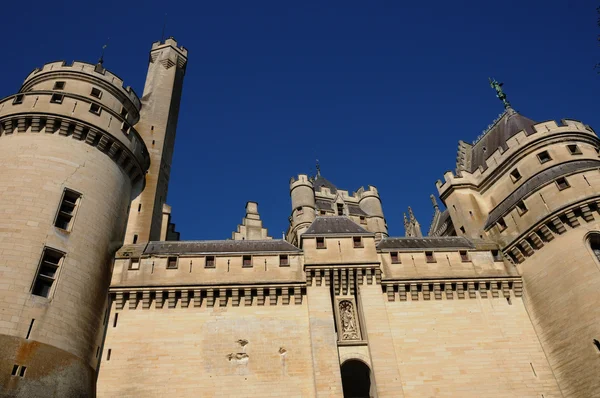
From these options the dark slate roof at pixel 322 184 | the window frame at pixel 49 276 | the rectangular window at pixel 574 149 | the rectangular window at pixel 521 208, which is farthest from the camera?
the dark slate roof at pixel 322 184

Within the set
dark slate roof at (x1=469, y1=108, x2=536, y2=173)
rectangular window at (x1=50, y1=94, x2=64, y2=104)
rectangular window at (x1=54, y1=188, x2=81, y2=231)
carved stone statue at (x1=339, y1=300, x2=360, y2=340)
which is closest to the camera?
rectangular window at (x1=54, y1=188, x2=81, y2=231)

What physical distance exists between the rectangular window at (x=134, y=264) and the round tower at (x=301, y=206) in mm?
14310

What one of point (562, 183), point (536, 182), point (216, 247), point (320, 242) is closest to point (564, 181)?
point (562, 183)

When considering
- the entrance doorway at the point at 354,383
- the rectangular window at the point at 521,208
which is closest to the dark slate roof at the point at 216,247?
the entrance doorway at the point at 354,383

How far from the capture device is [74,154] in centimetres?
1806

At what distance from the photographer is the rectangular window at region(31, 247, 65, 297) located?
14648 mm

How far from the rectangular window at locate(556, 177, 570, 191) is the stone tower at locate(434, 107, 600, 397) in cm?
4

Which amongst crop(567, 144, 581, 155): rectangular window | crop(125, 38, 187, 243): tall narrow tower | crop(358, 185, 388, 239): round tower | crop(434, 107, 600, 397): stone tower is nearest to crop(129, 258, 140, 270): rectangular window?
crop(125, 38, 187, 243): tall narrow tower

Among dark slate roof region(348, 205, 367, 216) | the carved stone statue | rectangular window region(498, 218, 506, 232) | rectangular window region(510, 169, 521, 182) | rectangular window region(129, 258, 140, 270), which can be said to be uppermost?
dark slate roof region(348, 205, 367, 216)

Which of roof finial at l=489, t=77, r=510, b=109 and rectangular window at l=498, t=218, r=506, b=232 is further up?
roof finial at l=489, t=77, r=510, b=109

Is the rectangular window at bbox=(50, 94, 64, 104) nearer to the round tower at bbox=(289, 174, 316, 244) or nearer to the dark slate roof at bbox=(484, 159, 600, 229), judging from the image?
the round tower at bbox=(289, 174, 316, 244)

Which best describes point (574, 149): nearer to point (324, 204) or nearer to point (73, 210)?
point (324, 204)

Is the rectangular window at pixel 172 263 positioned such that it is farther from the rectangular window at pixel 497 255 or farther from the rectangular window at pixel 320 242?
the rectangular window at pixel 497 255

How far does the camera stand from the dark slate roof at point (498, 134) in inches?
1035
